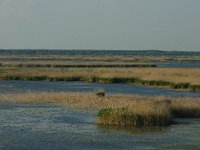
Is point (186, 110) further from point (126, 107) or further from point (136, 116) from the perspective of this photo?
point (136, 116)

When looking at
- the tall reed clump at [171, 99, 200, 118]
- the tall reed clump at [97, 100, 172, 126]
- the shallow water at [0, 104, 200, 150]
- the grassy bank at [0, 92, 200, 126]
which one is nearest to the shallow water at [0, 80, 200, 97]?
the grassy bank at [0, 92, 200, 126]

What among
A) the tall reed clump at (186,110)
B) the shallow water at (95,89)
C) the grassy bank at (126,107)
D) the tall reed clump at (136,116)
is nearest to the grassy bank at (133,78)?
the shallow water at (95,89)

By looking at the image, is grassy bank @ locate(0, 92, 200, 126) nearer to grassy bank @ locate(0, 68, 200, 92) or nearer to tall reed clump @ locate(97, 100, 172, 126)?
tall reed clump @ locate(97, 100, 172, 126)

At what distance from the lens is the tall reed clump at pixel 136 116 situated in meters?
25.0

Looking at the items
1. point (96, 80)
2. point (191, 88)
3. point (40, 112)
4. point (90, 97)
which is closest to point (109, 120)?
point (40, 112)

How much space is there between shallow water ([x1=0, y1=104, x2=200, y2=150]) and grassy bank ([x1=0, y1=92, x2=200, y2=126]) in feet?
2.41

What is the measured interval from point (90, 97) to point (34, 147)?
1580cm

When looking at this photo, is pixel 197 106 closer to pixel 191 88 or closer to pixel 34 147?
pixel 34 147

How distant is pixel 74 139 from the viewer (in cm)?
2164

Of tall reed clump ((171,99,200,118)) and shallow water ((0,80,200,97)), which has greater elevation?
shallow water ((0,80,200,97))

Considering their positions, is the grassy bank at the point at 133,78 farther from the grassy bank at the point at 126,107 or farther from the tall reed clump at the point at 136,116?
the tall reed clump at the point at 136,116

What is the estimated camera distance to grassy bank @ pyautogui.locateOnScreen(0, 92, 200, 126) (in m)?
25.0

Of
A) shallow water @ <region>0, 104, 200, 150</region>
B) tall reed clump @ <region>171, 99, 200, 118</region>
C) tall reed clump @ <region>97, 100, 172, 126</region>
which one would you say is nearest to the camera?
shallow water @ <region>0, 104, 200, 150</region>

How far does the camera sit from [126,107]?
83.8 feet
